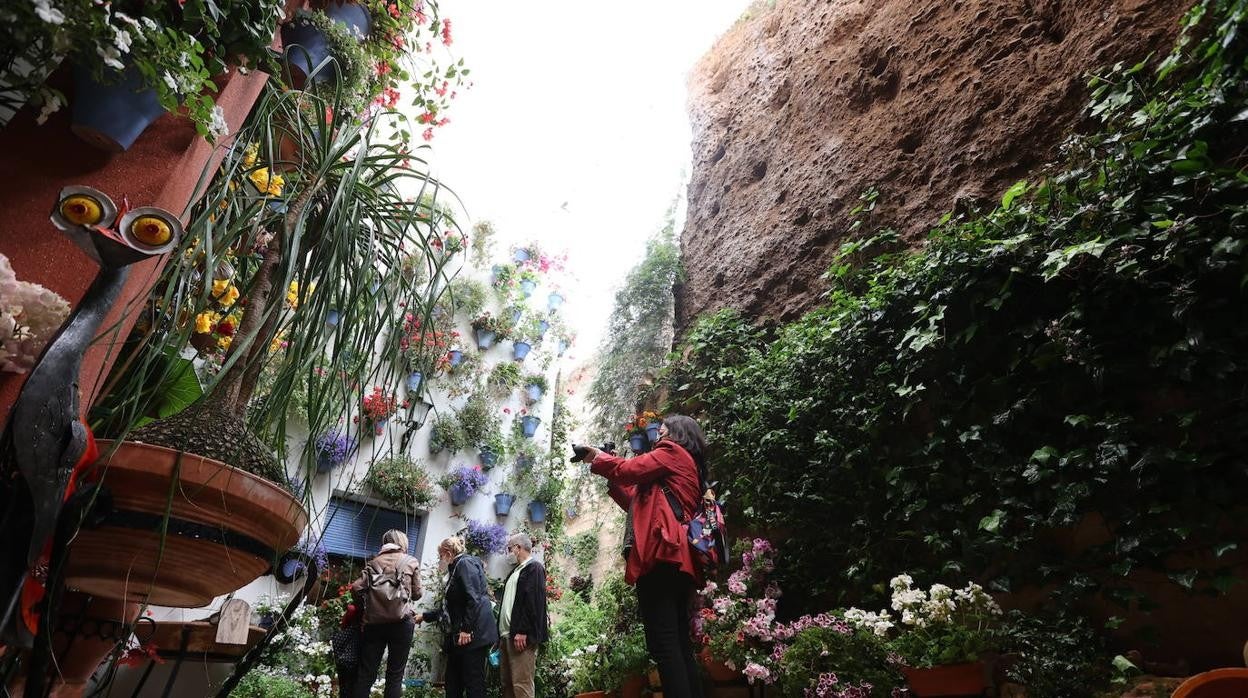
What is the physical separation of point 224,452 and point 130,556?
22 centimetres

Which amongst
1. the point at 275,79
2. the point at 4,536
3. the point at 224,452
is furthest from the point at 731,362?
the point at 4,536

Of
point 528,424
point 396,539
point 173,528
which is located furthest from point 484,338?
point 173,528

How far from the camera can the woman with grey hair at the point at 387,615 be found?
372cm

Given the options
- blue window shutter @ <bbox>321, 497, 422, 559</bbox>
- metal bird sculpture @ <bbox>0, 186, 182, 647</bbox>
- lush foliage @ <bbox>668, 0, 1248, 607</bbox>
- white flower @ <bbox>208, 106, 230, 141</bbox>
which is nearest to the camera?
metal bird sculpture @ <bbox>0, 186, 182, 647</bbox>

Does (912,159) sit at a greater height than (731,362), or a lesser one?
greater

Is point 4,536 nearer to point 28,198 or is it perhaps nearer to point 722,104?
point 28,198

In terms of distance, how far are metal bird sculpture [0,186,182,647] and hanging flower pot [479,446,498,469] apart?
22.5 ft

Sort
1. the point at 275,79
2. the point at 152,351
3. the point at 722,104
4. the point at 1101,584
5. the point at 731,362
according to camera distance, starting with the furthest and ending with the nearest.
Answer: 1. the point at 722,104
2. the point at 731,362
3. the point at 1101,584
4. the point at 275,79
5. the point at 152,351

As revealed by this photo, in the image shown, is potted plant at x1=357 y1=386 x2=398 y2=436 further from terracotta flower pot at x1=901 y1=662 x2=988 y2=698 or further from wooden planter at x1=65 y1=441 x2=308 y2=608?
terracotta flower pot at x1=901 y1=662 x2=988 y2=698

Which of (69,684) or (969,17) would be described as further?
(969,17)

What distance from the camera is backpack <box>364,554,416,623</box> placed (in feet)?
12.2

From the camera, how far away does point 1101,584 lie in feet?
8.05

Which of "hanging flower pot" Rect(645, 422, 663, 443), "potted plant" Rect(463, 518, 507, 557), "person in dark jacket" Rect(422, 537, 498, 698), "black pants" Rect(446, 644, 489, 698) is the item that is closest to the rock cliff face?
"hanging flower pot" Rect(645, 422, 663, 443)

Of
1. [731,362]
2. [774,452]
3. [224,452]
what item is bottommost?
[224,452]
